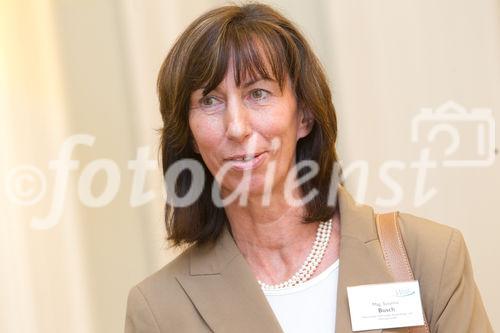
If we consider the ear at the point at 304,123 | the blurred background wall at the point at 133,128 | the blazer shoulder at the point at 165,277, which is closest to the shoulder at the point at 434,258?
the ear at the point at 304,123

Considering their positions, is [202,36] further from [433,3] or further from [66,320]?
[66,320]

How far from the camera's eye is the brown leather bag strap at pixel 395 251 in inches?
79.0

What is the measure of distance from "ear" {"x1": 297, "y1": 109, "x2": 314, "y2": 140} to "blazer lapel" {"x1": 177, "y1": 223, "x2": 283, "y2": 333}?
30 centimetres

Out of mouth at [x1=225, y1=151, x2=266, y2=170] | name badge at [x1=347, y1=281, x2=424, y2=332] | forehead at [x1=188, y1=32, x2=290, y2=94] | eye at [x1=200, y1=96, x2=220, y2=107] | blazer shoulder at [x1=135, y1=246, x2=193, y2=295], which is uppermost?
forehead at [x1=188, y1=32, x2=290, y2=94]

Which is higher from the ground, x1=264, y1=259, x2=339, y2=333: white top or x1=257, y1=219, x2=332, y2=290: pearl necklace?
x1=257, y1=219, x2=332, y2=290: pearl necklace

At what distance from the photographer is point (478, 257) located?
129 inches

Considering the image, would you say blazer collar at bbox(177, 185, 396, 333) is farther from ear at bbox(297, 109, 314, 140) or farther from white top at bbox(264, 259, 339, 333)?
ear at bbox(297, 109, 314, 140)

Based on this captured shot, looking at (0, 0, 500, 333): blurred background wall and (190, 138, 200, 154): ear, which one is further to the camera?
(0, 0, 500, 333): blurred background wall

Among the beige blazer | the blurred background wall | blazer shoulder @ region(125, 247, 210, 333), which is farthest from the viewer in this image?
the blurred background wall

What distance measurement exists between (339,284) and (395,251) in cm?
14

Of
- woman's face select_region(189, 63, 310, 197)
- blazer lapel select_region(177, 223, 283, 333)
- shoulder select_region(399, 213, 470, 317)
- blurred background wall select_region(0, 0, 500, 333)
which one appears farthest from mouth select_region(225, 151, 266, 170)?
blurred background wall select_region(0, 0, 500, 333)

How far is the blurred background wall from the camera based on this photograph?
Answer: 3242 mm

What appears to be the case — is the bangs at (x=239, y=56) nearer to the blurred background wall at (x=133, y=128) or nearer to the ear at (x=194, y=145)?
the ear at (x=194, y=145)

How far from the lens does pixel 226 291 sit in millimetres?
2143
